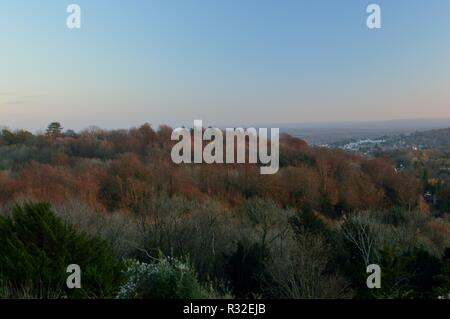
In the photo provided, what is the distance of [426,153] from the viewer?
211ft

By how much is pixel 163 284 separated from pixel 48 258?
366cm

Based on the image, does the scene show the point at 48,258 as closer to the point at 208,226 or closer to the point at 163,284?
the point at 163,284

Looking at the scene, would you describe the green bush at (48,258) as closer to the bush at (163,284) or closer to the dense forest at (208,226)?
the dense forest at (208,226)

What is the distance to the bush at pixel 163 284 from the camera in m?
8.70

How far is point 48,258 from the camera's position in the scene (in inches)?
433

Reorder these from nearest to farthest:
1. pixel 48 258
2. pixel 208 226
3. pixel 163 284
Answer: pixel 163 284 → pixel 48 258 → pixel 208 226

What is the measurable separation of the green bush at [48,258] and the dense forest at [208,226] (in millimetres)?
36

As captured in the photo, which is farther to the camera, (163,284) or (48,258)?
(48,258)

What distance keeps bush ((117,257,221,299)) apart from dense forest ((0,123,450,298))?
2 cm

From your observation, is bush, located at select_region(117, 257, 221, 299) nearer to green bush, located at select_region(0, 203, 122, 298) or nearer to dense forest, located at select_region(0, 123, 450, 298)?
dense forest, located at select_region(0, 123, 450, 298)

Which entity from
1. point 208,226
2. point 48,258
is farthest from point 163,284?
point 208,226

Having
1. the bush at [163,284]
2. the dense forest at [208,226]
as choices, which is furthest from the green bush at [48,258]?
the bush at [163,284]
